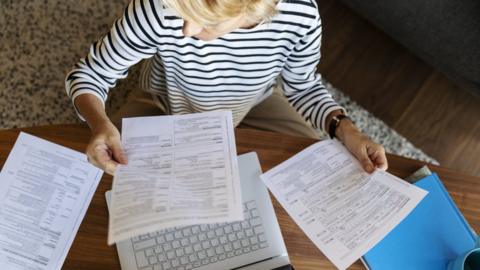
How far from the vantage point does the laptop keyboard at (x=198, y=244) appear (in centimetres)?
72

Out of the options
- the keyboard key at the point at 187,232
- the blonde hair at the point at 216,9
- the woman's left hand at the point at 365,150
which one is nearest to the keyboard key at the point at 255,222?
the keyboard key at the point at 187,232

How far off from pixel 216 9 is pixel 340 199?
390mm

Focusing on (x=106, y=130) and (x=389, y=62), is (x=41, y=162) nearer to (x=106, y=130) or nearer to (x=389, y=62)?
(x=106, y=130)

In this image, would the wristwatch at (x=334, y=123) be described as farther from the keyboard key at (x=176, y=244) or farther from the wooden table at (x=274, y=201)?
the keyboard key at (x=176, y=244)

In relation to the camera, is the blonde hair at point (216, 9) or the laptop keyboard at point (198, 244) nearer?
the blonde hair at point (216, 9)

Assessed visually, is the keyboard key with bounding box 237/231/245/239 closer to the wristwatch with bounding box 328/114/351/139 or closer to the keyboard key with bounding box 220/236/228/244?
the keyboard key with bounding box 220/236/228/244

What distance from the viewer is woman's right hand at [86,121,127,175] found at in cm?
71

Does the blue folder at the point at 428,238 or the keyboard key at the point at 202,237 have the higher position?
the keyboard key at the point at 202,237

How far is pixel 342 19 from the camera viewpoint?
1643 millimetres

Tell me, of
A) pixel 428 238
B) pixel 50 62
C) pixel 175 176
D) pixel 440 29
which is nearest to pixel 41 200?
pixel 175 176

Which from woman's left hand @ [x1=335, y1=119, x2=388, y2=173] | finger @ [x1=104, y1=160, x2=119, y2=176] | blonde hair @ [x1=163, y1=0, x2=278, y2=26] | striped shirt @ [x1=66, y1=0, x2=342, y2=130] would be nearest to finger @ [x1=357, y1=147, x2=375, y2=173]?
woman's left hand @ [x1=335, y1=119, x2=388, y2=173]

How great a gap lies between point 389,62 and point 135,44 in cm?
113

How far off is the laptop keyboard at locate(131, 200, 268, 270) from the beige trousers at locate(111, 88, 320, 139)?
1.17 feet

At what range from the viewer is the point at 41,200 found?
0.73 meters
